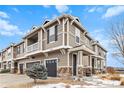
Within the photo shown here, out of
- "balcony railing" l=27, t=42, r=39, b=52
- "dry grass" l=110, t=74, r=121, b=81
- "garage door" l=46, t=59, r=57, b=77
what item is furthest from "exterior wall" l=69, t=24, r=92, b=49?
"balcony railing" l=27, t=42, r=39, b=52

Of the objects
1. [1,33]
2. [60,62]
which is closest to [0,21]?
[1,33]

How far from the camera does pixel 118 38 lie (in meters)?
7.82

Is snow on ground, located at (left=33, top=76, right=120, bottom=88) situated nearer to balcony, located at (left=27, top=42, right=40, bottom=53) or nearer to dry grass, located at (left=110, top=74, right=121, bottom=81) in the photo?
dry grass, located at (left=110, top=74, right=121, bottom=81)

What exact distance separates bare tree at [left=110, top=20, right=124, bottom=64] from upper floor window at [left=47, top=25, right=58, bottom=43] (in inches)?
98.4

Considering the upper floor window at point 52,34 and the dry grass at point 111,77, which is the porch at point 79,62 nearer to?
the dry grass at point 111,77

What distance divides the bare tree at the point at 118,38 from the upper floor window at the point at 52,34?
250 cm

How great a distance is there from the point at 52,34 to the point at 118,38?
9.49 feet

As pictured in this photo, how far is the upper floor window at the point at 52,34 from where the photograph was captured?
8742mm
